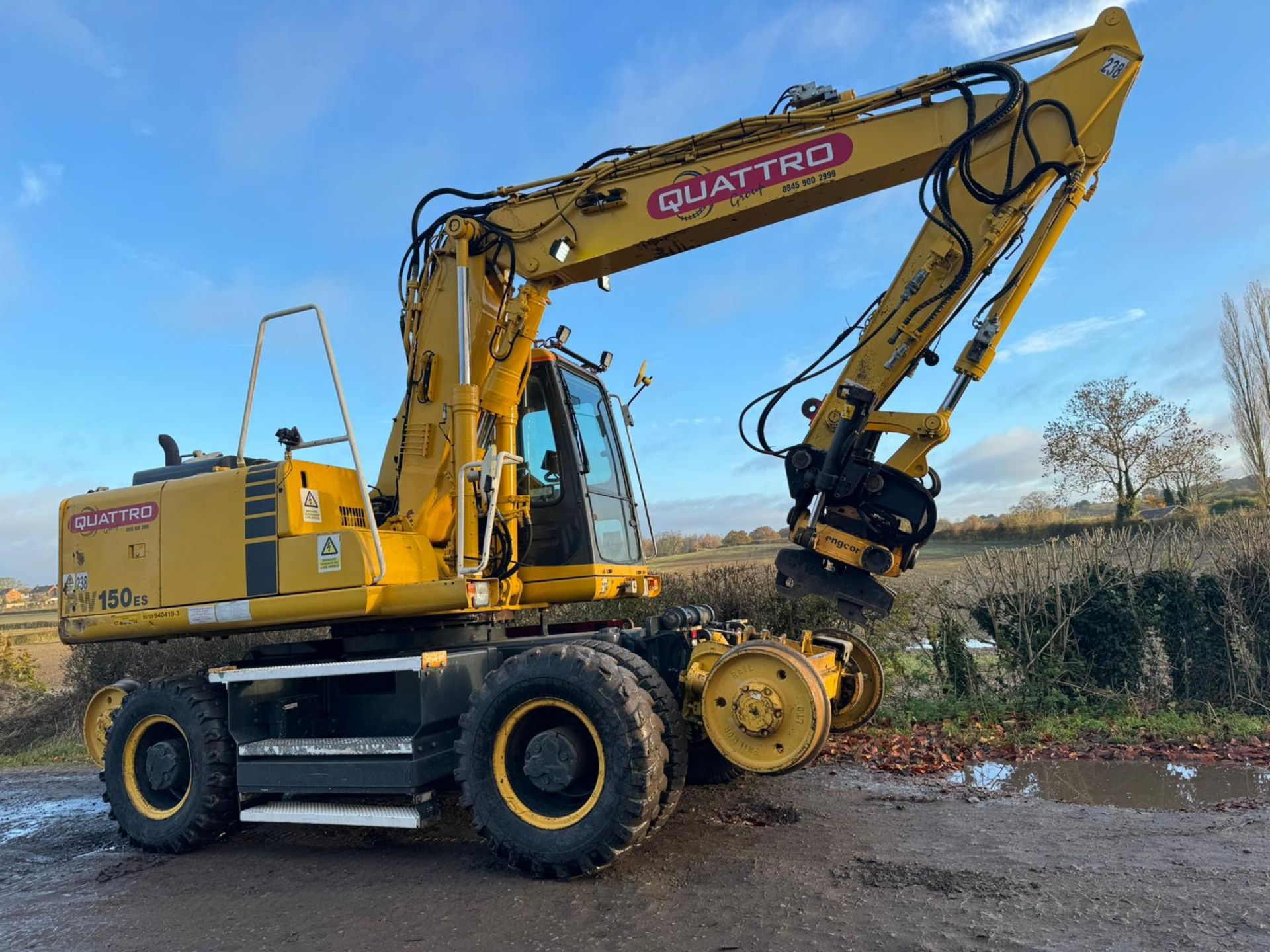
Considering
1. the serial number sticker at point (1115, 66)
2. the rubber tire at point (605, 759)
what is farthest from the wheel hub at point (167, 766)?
the serial number sticker at point (1115, 66)

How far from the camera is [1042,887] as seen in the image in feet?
13.6

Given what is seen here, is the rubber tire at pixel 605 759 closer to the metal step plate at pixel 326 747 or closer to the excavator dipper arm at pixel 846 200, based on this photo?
the metal step plate at pixel 326 747

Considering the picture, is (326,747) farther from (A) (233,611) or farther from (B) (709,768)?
(B) (709,768)

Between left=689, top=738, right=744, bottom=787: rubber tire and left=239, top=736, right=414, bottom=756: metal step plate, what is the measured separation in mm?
2263

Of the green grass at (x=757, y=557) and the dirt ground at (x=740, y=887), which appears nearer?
the dirt ground at (x=740, y=887)

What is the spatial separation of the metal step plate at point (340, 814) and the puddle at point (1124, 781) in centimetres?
414

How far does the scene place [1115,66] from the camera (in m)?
4.95

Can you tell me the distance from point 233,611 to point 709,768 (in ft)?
12.0

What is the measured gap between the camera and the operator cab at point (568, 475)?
248 inches

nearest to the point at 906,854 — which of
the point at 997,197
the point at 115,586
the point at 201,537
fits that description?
the point at 997,197

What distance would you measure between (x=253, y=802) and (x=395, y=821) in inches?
70.5

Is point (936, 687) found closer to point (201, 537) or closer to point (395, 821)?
point (395, 821)

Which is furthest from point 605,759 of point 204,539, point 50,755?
point 50,755

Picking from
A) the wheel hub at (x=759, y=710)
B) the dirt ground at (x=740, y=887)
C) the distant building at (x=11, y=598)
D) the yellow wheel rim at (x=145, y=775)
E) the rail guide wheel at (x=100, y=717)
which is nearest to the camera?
the dirt ground at (x=740, y=887)
